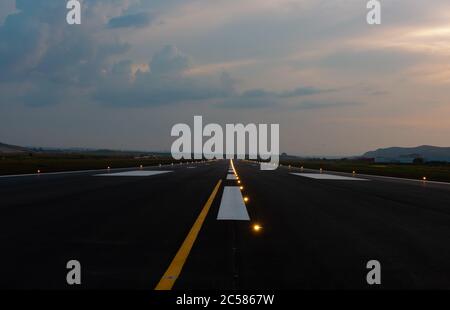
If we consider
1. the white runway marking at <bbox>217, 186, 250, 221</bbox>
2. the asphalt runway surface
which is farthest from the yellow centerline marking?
the white runway marking at <bbox>217, 186, 250, 221</bbox>

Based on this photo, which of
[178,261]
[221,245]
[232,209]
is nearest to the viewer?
[178,261]

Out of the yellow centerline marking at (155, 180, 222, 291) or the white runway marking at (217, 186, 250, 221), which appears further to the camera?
the white runway marking at (217, 186, 250, 221)

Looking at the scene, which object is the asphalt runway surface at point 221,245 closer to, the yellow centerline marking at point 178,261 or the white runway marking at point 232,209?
the yellow centerline marking at point 178,261

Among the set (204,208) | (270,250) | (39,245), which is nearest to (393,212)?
(204,208)

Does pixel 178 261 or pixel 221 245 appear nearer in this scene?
pixel 178 261

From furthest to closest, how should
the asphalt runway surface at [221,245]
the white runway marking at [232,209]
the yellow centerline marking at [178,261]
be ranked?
the white runway marking at [232,209], the asphalt runway surface at [221,245], the yellow centerline marking at [178,261]

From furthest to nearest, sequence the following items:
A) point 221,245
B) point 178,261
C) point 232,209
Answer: point 232,209
point 221,245
point 178,261

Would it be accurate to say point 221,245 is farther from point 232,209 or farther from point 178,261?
point 232,209

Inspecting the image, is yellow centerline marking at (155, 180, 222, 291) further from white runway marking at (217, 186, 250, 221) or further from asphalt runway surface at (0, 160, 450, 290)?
white runway marking at (217, 186, 250, 221)

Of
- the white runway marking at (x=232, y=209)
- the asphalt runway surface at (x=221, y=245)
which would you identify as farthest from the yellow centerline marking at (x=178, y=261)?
the white runway marking at (x=232, y=209)

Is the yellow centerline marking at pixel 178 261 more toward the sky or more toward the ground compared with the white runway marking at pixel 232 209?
more toward the sky

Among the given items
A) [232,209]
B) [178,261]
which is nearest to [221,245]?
[178,261]
